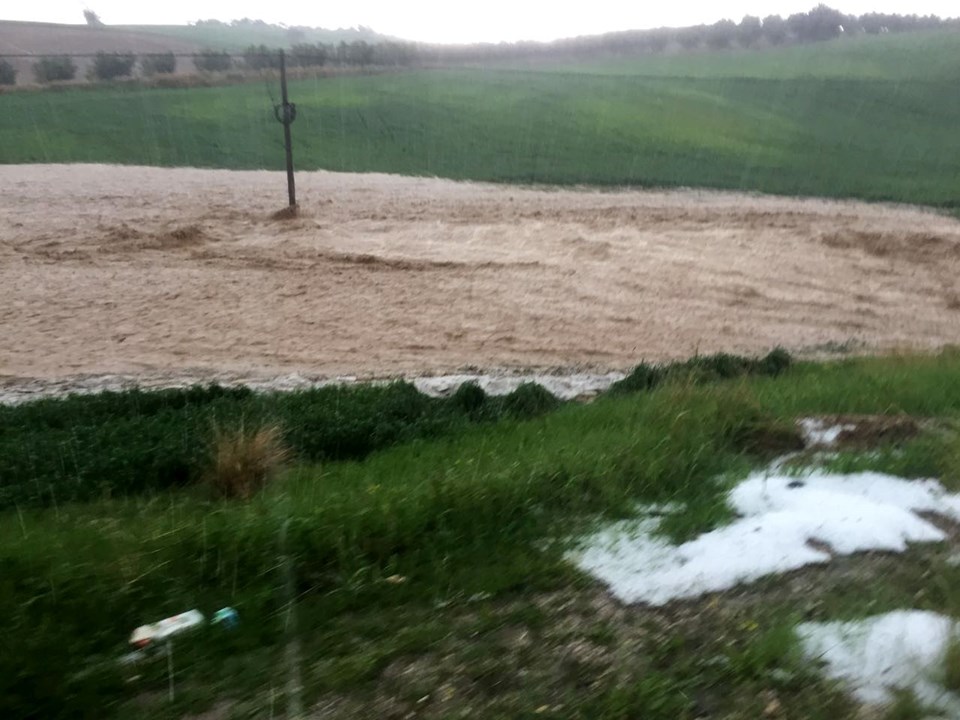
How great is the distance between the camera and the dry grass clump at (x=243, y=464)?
639 centimetres

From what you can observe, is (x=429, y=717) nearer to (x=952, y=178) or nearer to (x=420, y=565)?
(x=420, y=565)

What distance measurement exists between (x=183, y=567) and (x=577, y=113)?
4352 cm

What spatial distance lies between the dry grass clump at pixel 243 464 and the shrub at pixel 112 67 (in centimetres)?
3853

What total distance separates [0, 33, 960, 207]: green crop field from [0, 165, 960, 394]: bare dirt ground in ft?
24.4

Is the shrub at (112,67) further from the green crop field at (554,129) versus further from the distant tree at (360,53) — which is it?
the distant tree at (360,53)

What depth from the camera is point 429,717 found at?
349cm

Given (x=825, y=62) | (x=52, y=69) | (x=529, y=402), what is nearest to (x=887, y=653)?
(x=529, y=402)

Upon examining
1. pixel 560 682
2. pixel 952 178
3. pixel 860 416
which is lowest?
pixel 952 178

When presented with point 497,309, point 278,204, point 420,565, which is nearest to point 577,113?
point 278,204

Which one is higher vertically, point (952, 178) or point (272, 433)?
point (272, 433)

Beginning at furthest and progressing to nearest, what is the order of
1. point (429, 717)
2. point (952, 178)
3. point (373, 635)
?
1. point (952, 178)
2. point (373, 635)
3. point (429, 717)

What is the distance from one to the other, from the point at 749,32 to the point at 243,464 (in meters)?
72.5

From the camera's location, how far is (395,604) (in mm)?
4301

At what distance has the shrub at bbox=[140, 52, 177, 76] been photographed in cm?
4266
